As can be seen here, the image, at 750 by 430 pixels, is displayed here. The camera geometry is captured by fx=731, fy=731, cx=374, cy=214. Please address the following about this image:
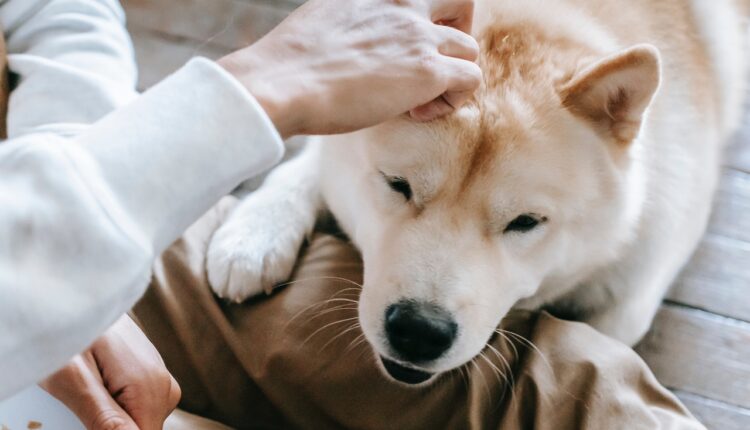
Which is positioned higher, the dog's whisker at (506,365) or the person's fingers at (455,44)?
the person's fingers at (455,44)

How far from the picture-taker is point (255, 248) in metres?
1.28

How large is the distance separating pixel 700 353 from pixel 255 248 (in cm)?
102

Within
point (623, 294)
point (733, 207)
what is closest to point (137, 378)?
point (623, 294)

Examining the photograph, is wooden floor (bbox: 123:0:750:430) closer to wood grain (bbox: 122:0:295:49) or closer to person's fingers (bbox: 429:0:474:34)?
wood grain (bbox: 122:0:295:49)

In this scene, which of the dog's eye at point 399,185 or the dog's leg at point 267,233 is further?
the dog's leg at point 267,233

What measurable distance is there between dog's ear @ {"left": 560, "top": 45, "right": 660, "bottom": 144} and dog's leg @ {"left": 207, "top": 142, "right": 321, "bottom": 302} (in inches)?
21.4

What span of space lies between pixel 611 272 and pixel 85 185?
3.30 feet

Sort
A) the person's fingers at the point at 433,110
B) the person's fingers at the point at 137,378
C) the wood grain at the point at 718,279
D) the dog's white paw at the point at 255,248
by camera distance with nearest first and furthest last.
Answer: the person's fingers at the point at 137,378 < the person's fingers at the point at 433,110 < the dog's white paw at the point at 255,248 < the wood grain at the point at 718,279

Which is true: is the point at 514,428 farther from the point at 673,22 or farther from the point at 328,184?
the point at 673,22

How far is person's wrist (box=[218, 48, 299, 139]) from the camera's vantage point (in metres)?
0.81

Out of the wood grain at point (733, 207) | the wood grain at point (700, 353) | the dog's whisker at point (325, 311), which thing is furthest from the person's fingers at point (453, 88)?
the wood grain at point (733, 207)

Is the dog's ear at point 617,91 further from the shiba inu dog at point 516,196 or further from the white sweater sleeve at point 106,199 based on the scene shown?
the white sweater sleeve at point 106,199

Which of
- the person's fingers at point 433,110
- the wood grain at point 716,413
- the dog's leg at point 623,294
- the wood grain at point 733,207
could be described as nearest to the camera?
the person's fingers at point 433,110

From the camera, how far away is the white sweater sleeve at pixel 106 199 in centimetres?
63
